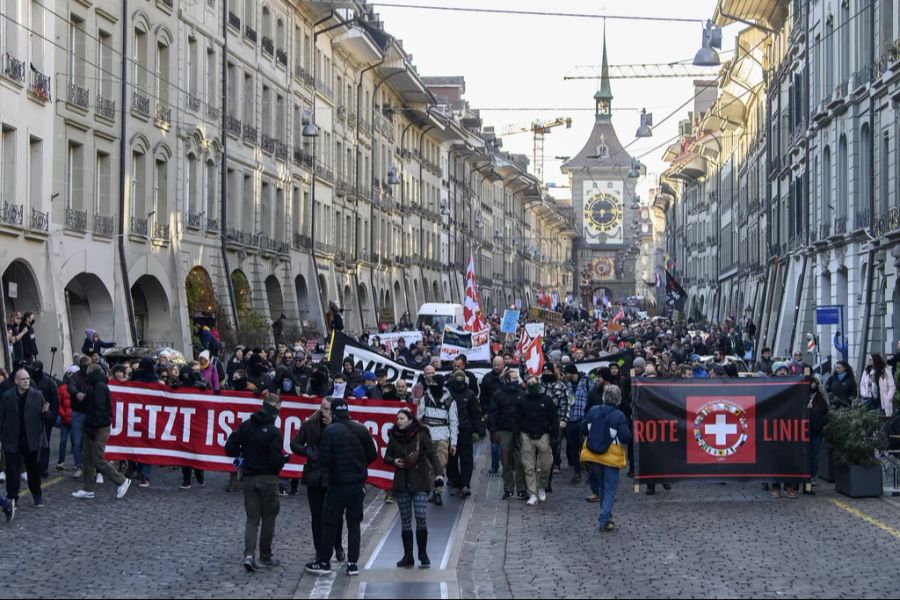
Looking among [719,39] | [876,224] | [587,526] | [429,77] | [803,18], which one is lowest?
[587,526]

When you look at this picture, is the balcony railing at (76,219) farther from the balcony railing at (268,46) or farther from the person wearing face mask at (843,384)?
the person wearing face mask at (843,384)

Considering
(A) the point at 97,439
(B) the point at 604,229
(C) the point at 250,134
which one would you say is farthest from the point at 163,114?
(B) the point at 604,229

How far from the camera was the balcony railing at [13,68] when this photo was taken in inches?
1073

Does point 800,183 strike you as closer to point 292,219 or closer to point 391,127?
point 292,219

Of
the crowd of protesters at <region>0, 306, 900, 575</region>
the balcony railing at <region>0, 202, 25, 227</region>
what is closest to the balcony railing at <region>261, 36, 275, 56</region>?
the balcony railing at <region>0, 202, 25, 227</region>

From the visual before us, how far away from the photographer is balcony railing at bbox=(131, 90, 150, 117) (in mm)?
34250

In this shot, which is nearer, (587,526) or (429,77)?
(587,526)

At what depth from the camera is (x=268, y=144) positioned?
4662 cm

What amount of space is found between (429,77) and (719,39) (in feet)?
236

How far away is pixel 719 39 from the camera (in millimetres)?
32156

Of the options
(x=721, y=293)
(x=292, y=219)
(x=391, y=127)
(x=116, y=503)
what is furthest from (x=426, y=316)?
(x=116, y=503)

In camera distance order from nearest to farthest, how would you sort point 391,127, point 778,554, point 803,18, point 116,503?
point 778,554 < point 116,503 < point 803,18 < point 391,127

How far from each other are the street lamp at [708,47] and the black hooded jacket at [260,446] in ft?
67.6

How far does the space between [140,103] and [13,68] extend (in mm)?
7186
